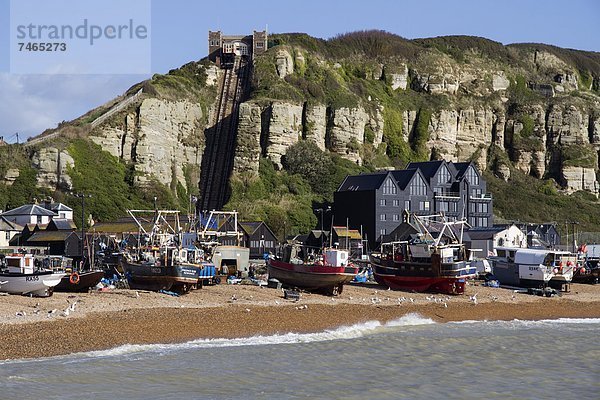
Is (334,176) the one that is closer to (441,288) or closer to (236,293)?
(441,288)

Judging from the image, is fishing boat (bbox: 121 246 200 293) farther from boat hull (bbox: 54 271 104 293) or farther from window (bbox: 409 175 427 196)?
window (bbox: 409 175 427 196)

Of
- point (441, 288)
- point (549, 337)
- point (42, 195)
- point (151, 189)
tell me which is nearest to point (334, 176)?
point (151, 189)

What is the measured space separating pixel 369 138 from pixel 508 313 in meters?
69.2

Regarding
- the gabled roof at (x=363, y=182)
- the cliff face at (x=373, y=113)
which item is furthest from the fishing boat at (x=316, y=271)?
the cliff face at (x=373, y=113)

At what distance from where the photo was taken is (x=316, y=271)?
4641 cm

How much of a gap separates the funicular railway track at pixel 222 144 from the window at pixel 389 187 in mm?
19250

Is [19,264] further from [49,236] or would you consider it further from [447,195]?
[447,195]

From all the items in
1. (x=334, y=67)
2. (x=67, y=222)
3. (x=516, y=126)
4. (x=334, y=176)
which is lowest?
(x=67, y=222)

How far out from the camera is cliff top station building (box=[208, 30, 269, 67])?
119 meters

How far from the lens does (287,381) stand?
24.5 meters

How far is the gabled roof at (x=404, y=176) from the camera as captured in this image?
87.8 meters

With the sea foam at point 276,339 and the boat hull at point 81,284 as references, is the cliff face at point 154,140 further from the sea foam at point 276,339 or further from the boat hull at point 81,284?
the sea foam at point 276,339

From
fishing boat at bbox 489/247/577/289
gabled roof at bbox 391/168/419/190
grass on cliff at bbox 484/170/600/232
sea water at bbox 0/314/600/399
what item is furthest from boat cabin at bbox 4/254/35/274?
grass on cliff at bbox 484/170/600/232

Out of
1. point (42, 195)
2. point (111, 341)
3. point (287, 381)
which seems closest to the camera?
point (287, 381)
